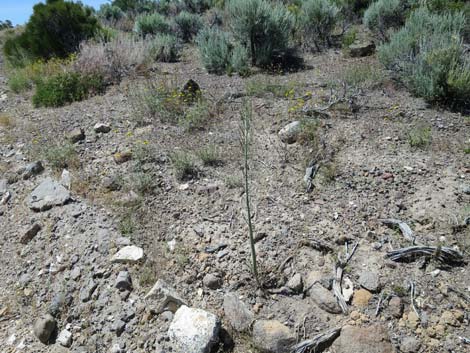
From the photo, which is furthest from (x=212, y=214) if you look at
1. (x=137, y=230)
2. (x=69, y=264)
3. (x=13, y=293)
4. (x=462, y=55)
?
(x=462, y=55)

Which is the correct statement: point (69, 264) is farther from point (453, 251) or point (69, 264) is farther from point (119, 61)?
point (119, 61)

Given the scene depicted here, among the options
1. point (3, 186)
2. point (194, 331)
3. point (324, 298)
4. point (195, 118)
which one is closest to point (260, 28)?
point (195, 118)

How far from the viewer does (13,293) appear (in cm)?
310

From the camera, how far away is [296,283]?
2.60m

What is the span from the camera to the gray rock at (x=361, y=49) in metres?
7.09

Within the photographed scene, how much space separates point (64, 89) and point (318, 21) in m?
5.73

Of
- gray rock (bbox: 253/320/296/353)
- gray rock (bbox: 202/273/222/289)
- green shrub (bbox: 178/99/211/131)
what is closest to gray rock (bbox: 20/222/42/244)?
gray rock (bbox: 202/273/222/289)

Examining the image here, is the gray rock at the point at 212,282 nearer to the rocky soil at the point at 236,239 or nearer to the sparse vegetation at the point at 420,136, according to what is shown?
the rocky soil at the point at 236,239

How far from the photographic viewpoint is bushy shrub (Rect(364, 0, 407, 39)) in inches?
318

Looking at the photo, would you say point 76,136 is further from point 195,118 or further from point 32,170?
point 195,118

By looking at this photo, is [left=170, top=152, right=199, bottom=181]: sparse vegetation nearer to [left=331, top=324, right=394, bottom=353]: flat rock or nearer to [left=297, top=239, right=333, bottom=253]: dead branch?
[left=297, top=239, right=333, bottom=253]: dead branch

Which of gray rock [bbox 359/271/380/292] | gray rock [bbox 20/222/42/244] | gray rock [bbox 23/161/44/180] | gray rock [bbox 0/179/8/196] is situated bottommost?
gray rock [bbox 359/271/380/292]

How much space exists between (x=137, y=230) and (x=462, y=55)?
482 cm

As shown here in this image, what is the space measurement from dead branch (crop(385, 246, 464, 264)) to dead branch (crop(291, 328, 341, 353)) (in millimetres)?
819
